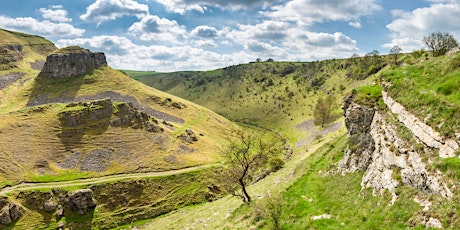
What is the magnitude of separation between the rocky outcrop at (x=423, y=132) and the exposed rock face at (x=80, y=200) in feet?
258

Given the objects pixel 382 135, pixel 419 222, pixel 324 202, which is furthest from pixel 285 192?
pixel 419 222

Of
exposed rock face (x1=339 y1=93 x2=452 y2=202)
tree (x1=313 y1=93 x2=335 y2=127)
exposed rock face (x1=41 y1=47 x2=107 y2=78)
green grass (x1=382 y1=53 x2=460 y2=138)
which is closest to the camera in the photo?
exposed rock face (x1=339 y1=93 x2=452 y2=202)

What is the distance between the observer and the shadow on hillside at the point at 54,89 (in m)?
158

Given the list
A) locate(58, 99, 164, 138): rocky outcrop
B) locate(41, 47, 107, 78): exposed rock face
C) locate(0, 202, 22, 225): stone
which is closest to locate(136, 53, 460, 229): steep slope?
locate(0, 202, 22, 225): stone

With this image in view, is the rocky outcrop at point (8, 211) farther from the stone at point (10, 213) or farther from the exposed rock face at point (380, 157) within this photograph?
the exposed rock face at point (380, 157)

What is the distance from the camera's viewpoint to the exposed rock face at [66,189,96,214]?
80062mm

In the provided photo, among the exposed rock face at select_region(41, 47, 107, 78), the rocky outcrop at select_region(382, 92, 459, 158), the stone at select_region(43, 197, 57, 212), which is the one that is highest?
the exposed rock face at select_region(41, 47, 107, 78)

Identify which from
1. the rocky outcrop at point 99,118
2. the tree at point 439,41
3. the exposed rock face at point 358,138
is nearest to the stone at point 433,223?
the exposed rock face at point 358,138

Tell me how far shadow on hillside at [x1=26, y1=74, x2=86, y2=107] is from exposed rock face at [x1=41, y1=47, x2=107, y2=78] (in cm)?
414

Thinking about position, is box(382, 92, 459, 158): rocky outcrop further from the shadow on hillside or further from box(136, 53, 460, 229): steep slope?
the shadow on hillside

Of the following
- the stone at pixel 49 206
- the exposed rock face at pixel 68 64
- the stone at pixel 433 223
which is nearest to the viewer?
the stone at pixel 433 223

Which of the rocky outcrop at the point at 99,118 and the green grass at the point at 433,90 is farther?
the rocky outcrop at the point at 99,118

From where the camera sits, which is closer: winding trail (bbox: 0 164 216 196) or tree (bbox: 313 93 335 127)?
winding trail (bbox: 0 164 216 196)

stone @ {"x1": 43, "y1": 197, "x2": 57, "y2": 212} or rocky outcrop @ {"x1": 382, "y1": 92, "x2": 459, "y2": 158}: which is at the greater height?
rocky outcrop @ {"x1": 382, "y1": 92, "x2": 459, "y2": 158}
